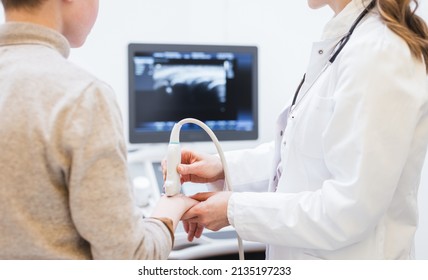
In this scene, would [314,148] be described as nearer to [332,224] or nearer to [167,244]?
[332,224]

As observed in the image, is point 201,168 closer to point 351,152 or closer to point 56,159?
point 351,152

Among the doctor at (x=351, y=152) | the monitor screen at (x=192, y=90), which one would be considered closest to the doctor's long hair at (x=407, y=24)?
the doctor at (x=351, y=152)

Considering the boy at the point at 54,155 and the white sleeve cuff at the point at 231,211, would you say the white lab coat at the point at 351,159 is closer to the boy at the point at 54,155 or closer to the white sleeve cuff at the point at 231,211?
the white sleeve cuff at the point at 231,211

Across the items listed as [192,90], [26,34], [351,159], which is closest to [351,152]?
[351,159]

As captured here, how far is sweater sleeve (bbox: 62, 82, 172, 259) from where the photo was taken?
60cm

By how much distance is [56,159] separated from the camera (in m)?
0.60

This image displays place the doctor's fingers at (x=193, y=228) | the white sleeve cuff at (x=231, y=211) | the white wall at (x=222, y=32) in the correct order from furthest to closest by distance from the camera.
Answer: the white wall at (x=222, y=32), the doctor's fingers at (x=193, y=228), the white sleeve cuff at (x=231, y=211)

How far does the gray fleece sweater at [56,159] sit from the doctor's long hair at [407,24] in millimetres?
Answer: 496

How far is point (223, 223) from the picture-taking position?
0.95 m

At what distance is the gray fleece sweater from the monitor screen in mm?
1096

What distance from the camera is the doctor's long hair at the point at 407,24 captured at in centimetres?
80

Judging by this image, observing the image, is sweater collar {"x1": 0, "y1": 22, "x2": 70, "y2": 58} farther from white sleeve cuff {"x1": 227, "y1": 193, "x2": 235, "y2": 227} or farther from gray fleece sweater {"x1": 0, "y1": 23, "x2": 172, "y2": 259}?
white sleeve cuff {"x1": 227, "y1": 193, "x2": 235, "y2": 227}

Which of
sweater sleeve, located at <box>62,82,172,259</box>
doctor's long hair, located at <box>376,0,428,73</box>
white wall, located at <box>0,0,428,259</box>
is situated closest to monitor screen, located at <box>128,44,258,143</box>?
white wall, located at <box>0,0,428,259</box>

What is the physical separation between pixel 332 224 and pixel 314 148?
14 cm
